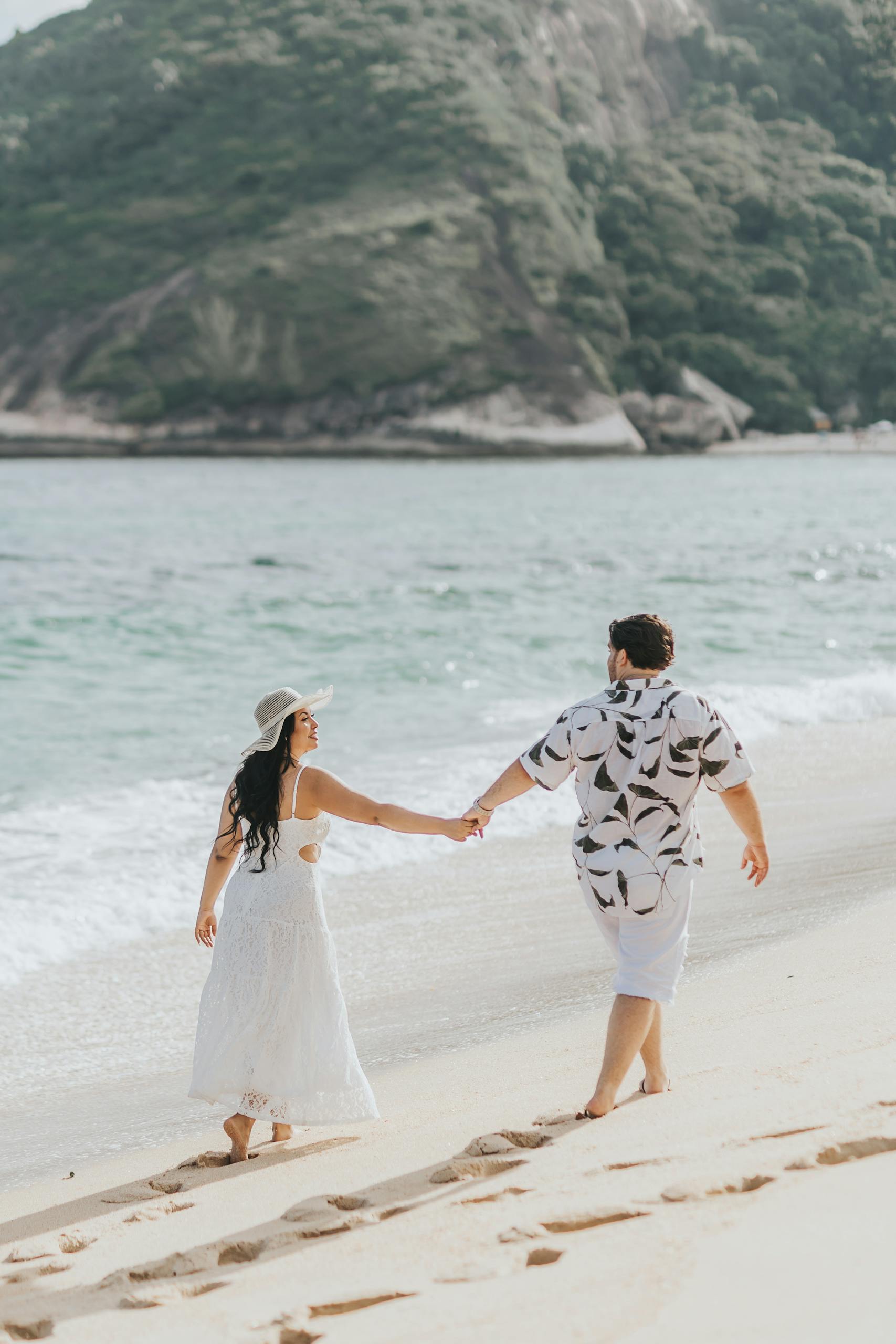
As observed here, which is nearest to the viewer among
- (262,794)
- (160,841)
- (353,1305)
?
(353,1305)

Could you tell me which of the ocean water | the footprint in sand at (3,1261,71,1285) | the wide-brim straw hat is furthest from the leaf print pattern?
the ocean water

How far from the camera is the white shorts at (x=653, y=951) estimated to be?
3350 millimetres

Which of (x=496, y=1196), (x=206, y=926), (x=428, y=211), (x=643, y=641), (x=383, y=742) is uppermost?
(x=428, y=211)

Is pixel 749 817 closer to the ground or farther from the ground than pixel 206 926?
farther from the ground

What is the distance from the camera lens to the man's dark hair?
132 inches

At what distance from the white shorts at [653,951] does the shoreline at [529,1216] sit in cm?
29

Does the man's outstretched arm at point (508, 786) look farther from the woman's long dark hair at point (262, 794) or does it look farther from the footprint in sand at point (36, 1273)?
the footprint in sand at point (36, 1273)

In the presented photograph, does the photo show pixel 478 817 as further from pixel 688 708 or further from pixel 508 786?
pixel 688 708

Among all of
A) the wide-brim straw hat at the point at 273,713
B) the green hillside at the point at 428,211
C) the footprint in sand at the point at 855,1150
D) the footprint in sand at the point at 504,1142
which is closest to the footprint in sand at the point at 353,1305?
the footprint in sand at the point at 504,1142

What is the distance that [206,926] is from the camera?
3.61 meters

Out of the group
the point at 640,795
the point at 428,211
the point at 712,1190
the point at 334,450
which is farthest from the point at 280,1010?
the point at 428,211

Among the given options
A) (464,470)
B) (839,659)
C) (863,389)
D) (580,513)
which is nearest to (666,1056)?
(839,659)

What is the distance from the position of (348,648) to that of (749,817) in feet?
39.6

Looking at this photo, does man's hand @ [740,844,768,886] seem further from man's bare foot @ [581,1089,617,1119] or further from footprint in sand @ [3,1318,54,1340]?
footprint in sand @ [3,1318,54,1340]
